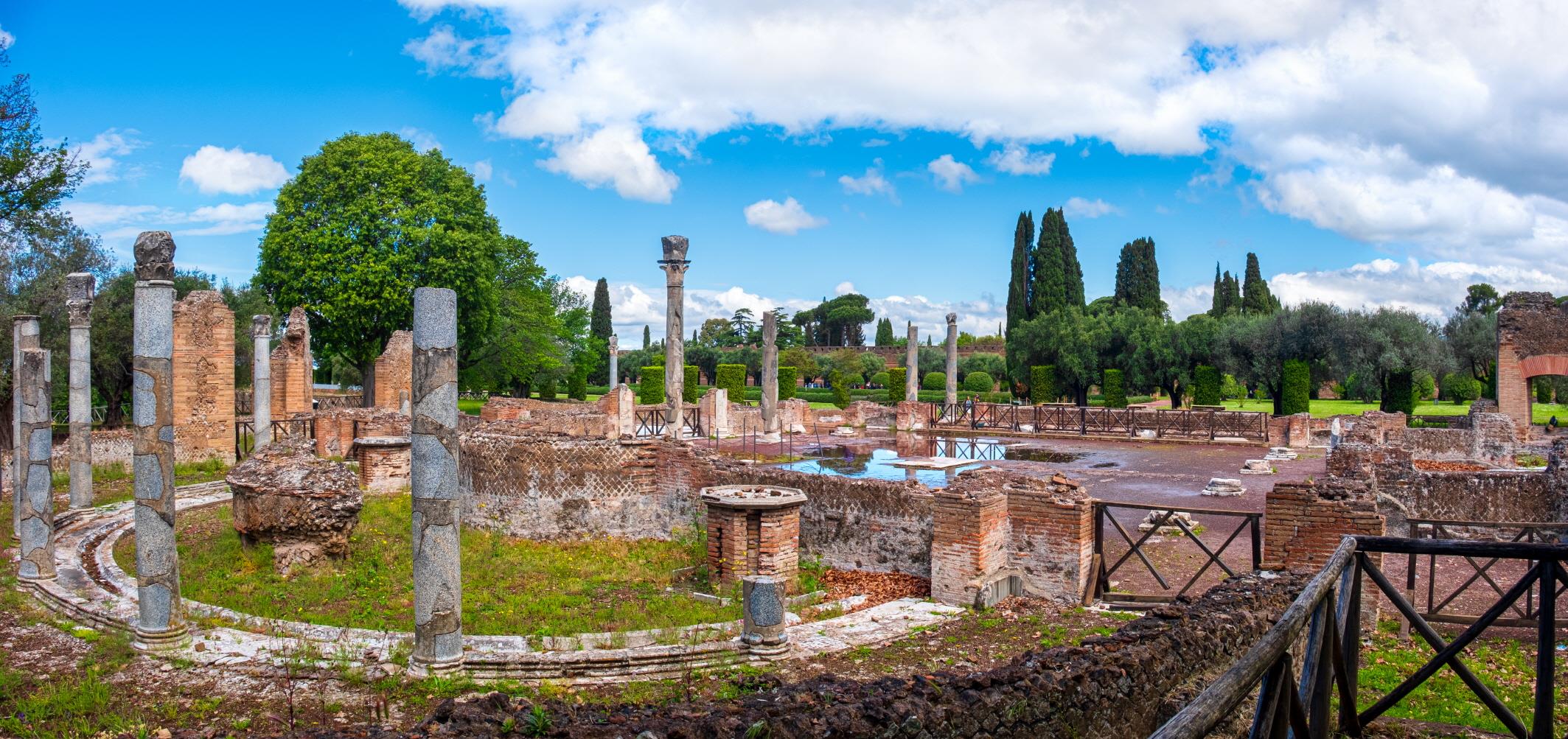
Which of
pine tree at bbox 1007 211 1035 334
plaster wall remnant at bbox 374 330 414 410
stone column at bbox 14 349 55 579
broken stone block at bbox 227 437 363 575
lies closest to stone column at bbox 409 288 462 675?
broken stone block at bbox 227 437 363 575

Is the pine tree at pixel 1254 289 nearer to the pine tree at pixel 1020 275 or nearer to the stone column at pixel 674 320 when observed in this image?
the pine tree at pixel 1020 275

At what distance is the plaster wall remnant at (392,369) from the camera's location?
92.0ft

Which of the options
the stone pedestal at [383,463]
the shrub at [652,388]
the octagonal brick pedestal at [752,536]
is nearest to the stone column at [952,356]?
the shrub at [652,388]

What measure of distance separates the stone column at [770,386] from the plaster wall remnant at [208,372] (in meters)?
16.1

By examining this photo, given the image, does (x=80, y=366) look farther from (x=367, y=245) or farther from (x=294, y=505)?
(x=367, y=245)

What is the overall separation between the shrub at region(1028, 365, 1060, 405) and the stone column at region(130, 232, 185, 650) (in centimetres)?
3889

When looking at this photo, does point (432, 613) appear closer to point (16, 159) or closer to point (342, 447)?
point (16, 159)

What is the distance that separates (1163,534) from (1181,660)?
9.53m

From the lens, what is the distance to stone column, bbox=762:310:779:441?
32875mm

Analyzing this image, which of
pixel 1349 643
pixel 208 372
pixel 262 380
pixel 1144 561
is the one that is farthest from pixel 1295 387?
pixel 1349 643

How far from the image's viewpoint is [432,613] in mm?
7242

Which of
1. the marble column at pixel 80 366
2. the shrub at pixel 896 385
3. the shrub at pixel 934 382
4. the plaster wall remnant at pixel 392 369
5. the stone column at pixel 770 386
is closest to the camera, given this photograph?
the marble column at pixel 80 366

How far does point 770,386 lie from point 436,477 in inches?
1017

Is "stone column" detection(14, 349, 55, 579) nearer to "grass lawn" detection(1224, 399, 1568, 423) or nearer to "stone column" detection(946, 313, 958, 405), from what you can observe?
"stone column" detection(946, 313, 958, 405)
